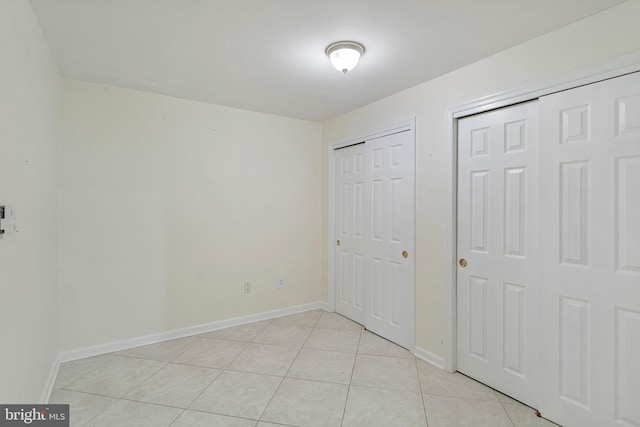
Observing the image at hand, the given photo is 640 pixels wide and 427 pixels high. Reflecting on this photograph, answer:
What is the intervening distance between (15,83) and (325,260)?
3293 mm

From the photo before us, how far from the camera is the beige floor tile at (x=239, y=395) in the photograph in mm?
2045

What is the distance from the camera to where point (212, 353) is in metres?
2.86

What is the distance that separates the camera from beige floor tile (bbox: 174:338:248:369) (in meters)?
2.67

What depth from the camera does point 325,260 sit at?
162 inches

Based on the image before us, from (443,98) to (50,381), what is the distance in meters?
3.73

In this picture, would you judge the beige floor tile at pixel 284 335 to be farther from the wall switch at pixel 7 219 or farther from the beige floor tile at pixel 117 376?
the wall switch at pixel 7 219

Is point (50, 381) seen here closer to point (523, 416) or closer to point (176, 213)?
point (176, 213)

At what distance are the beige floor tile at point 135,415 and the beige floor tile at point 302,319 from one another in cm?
170

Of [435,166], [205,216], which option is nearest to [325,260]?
[205,216]

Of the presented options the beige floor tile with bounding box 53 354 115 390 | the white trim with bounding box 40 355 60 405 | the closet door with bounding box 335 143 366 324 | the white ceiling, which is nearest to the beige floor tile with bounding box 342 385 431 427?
the closet door with bounding box 335 143 366 324

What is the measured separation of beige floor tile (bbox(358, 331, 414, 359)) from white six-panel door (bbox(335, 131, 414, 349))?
66mm

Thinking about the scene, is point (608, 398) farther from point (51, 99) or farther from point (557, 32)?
point (51, 99)

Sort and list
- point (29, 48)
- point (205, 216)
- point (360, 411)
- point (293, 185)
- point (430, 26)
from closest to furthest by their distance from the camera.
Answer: point (29, 48) → point (430, 26) → point (360, 411) → point (205, 216) → point (293, 185)

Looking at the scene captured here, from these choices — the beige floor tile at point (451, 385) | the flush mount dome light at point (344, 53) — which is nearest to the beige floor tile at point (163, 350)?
the beige floor tile at point (451, 385)
